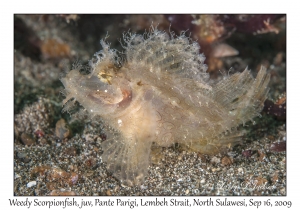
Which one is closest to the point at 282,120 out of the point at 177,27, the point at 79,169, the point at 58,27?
the point at 177,27

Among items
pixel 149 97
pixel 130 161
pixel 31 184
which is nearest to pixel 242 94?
pixel 149 97

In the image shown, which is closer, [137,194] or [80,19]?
[137,194]

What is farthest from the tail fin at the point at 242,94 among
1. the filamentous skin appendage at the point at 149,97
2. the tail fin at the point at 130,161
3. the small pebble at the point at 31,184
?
the small pebble at the point at 31,184

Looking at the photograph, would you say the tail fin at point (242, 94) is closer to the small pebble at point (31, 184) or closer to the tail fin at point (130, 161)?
the tail fin at point (130, 161)

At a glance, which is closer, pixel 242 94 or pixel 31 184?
pixel 31 184

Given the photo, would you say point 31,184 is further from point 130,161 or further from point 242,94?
point 242,94

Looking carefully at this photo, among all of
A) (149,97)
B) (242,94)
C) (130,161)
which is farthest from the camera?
(242,94)

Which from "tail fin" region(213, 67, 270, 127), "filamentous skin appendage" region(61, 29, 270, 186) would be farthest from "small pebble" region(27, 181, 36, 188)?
"tail fin" region(213, 67, 270, 127)
